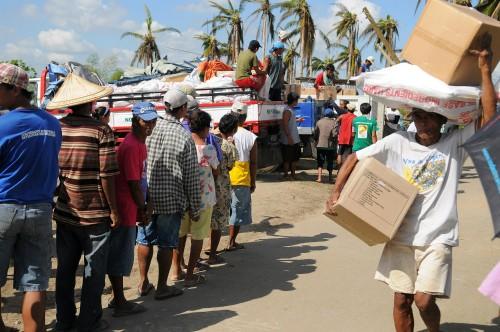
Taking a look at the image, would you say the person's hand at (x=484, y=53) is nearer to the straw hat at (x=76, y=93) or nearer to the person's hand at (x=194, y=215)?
the straw hat at (x=76, y=93)

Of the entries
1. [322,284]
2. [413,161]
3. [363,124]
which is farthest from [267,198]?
[413,161]

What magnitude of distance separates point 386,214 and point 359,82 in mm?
993

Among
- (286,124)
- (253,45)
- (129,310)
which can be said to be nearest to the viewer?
(129,310)

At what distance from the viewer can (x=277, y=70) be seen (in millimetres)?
12930

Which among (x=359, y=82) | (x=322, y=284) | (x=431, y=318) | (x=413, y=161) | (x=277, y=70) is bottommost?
(x=322, y=284)

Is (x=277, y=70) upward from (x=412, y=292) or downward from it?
upward

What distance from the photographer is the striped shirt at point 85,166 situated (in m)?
4.17

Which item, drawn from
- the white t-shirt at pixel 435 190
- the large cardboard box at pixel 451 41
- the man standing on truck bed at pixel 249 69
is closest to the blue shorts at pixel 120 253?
the white t-shirt at pixel 435 190

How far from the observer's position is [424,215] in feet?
12.4

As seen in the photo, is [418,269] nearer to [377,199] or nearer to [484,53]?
[377,199]

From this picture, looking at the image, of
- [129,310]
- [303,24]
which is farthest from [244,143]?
[303,24]

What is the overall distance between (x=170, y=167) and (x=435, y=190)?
95.3 inches

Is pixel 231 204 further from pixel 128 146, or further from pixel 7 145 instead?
pixel 7 145

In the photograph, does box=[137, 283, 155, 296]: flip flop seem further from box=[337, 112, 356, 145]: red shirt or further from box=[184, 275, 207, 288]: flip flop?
box=[337, 112, 356, 145]: red shirt
